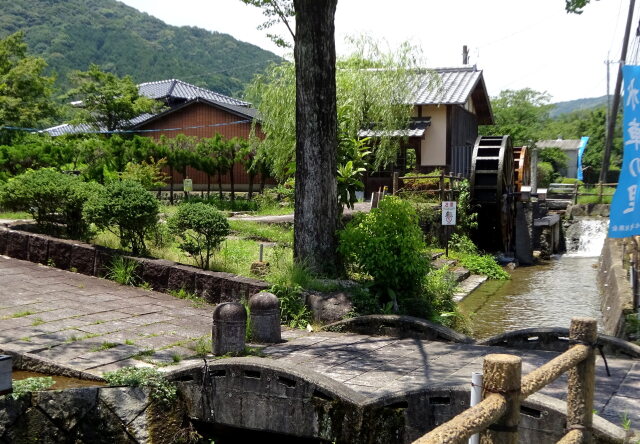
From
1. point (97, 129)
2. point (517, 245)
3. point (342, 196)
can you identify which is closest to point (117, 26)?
point (97, 129)

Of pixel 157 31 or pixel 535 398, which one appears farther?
pixel 157 31

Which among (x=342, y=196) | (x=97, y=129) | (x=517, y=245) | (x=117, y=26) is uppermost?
(x=117, y=26)

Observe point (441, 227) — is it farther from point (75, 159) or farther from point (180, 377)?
point (180, 377)

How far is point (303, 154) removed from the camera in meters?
10.2

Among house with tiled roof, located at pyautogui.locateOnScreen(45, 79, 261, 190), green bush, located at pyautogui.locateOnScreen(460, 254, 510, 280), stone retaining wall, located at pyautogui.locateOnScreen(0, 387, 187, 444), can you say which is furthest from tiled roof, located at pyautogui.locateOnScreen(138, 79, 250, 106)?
stone retaining wall, located at pyautogui.locateOnScreen(0, 387, 187, 444)

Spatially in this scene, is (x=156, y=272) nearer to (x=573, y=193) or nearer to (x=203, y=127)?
(x=203, y=127)

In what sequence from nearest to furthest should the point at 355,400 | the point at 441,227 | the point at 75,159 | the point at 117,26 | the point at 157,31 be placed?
the point at 355,400
the point at 441,227
the point at 75,159
the point at 117,26
the point at 157,31

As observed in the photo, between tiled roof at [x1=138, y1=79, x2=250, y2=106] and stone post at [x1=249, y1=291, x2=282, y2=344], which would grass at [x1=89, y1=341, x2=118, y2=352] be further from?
tiled roof at [x1=138, y1=79, x2=250, y2=106]

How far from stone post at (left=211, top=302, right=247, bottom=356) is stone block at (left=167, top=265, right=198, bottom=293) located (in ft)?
9.05

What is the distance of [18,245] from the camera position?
1143cm

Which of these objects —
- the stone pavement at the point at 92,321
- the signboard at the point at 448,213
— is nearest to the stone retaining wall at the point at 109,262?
the stone pavement at the point at 92,321

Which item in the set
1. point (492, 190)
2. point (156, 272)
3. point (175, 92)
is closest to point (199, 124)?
point (175, 92)

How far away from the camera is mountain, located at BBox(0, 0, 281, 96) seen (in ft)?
205

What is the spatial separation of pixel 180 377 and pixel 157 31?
85.5m
